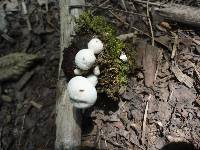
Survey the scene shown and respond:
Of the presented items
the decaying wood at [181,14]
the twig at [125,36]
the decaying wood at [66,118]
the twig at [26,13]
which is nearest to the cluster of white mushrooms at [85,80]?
the decaying wood at [66,118]

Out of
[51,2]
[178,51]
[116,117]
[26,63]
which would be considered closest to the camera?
[116,117]

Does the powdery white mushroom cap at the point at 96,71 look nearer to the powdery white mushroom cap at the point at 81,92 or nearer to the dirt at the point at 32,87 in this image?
the powdery white mushroom cap at the point at 81,92

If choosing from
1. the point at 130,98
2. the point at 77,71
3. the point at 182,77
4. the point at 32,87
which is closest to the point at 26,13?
the point at 32,87

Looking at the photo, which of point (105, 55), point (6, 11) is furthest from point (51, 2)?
point (105, 55)

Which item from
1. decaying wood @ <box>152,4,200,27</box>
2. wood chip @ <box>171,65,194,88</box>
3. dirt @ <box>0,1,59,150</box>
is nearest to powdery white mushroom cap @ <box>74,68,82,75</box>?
dirt @ <box>0,1,59,150</box>

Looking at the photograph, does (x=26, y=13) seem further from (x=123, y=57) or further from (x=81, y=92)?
(x=81, y=92)

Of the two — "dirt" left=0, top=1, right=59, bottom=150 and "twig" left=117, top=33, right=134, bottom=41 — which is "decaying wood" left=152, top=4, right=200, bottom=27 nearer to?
"twig" left=117, top=33, right=134, bottom=41

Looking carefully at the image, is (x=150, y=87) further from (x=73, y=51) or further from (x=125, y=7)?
(x=125, y=7)
